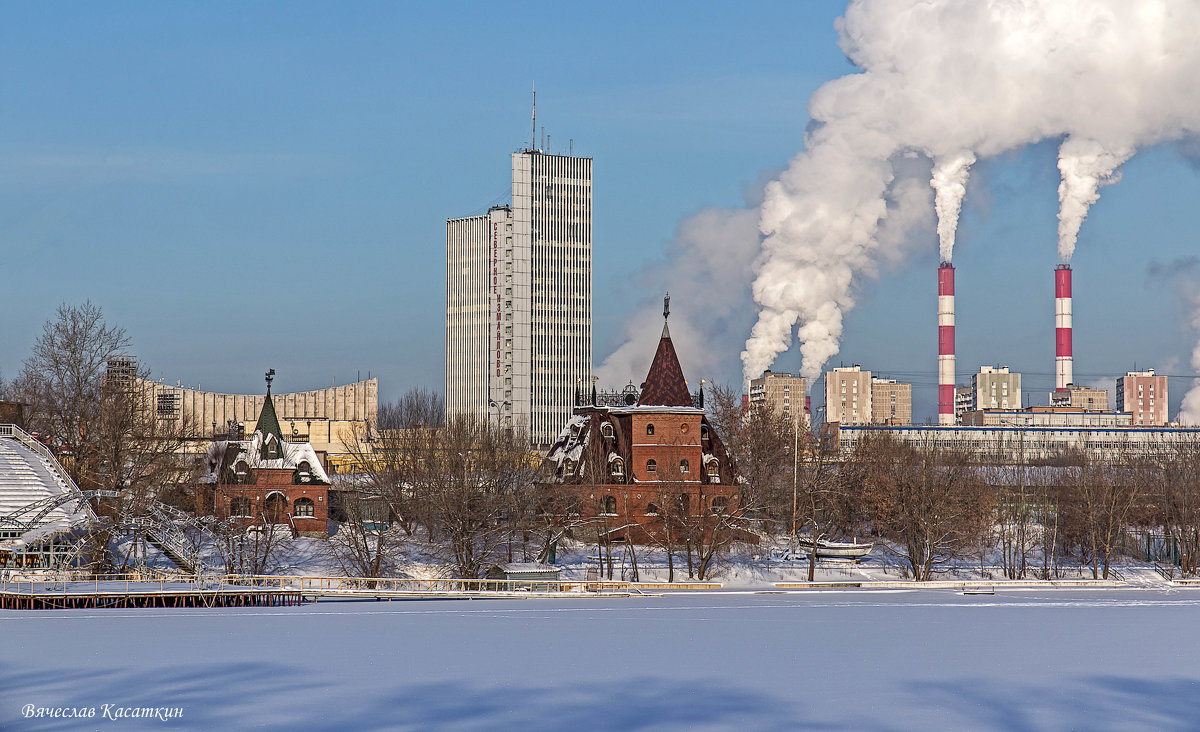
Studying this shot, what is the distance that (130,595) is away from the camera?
1784 inches

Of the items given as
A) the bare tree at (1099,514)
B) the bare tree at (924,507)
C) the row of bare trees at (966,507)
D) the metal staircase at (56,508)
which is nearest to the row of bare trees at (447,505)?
the metal staircase at (56,508)

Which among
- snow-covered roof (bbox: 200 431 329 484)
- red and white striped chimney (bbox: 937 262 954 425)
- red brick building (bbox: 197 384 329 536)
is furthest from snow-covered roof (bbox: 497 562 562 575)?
red and white striped chimney (bbox: 937 262 954 425)

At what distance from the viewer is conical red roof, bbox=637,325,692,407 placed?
71.7 meters

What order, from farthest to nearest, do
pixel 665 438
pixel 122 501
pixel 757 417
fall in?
pixel 757 417 → pixel 665 438 → pixel 122 501

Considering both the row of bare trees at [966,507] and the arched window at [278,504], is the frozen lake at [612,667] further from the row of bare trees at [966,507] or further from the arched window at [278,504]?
the arched window at [278,504]

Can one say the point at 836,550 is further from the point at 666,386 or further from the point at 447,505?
the point at 447,505

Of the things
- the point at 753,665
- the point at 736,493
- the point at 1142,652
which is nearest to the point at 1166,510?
the point at 736,493

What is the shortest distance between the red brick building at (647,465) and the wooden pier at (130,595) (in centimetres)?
2286

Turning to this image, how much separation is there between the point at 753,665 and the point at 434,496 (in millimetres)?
39191

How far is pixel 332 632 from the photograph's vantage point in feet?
117

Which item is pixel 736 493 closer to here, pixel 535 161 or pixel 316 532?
pixel 316 532

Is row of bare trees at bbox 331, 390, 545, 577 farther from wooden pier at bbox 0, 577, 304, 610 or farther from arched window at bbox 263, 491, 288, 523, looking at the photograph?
wooden pier at bbox 0, 577, 304, 610

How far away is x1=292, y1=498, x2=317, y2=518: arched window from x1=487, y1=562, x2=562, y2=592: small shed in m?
22.3

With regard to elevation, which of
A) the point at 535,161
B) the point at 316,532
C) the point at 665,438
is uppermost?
the point at 535,161
